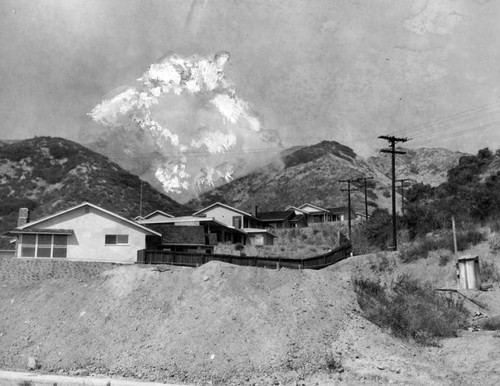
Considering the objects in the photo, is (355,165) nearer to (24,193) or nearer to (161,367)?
(24,193)

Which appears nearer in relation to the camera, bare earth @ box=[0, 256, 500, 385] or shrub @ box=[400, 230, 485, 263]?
bare earth @ box=[0, 256, 500, 385]

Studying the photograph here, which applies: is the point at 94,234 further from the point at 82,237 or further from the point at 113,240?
the point at 113,240

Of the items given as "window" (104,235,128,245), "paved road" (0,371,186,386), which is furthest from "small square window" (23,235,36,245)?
"paved road" (0,371,186,386)

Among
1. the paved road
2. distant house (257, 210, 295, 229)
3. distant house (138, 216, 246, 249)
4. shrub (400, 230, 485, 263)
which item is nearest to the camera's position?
the paved road

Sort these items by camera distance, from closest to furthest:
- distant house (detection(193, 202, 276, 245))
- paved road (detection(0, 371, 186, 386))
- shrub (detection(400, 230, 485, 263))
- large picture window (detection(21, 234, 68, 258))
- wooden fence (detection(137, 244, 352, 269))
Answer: paved road (detection(0, 371, 186, 386))
wooden fence (detection(137, 244, 352, 269))
shrub (detection(400, 230, 485, 263))
large picture window (detection(21, 234, 68, 258))
distant house (detection(193, 202, 276, 245))

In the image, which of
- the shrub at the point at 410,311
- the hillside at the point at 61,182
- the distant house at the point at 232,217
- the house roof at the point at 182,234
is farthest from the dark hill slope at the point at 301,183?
the shrub at the point at 410,311

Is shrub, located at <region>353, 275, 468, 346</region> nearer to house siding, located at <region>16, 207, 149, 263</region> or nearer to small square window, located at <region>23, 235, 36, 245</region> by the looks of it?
house siding, located at <region>16, 207, 149, 263</region>

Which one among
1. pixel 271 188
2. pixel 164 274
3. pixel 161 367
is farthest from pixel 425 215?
pixel 271 188
